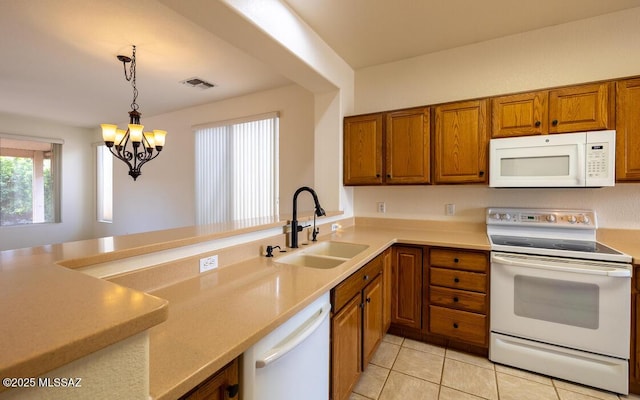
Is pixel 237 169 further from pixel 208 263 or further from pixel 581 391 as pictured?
pixel 581 391

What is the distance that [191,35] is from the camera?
2412mm

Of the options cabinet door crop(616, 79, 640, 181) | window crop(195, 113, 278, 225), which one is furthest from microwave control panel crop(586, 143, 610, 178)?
window crop(195, 113, 278, 225)

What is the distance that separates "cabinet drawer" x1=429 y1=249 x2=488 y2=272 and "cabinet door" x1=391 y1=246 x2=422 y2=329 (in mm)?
127

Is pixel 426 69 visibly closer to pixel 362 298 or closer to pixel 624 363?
pixel 362 298

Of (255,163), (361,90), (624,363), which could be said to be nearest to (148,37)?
(255,163)

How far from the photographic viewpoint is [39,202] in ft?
17.5

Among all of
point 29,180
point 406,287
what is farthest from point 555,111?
point 29,180

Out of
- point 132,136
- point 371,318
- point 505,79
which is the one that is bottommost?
point 371,318

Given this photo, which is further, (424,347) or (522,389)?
(424,347)

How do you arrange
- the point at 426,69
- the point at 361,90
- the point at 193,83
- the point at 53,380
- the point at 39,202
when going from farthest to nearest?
the point at 39,202 < the point at 193,83 < the point at 361,90 < the point at 426,69 < the point at 53,380

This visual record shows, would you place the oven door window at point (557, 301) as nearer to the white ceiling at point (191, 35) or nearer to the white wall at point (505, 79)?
the white wall at point (505, 79)

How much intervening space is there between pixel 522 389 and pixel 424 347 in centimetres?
68

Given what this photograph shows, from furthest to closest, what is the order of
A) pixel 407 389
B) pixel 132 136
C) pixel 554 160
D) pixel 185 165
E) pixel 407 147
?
1. pixel 185 165
2. pixel 132 136
3. pixel 407 147
4. pixel 554 160
5. pixel 407 389

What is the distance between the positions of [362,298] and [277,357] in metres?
0.91
